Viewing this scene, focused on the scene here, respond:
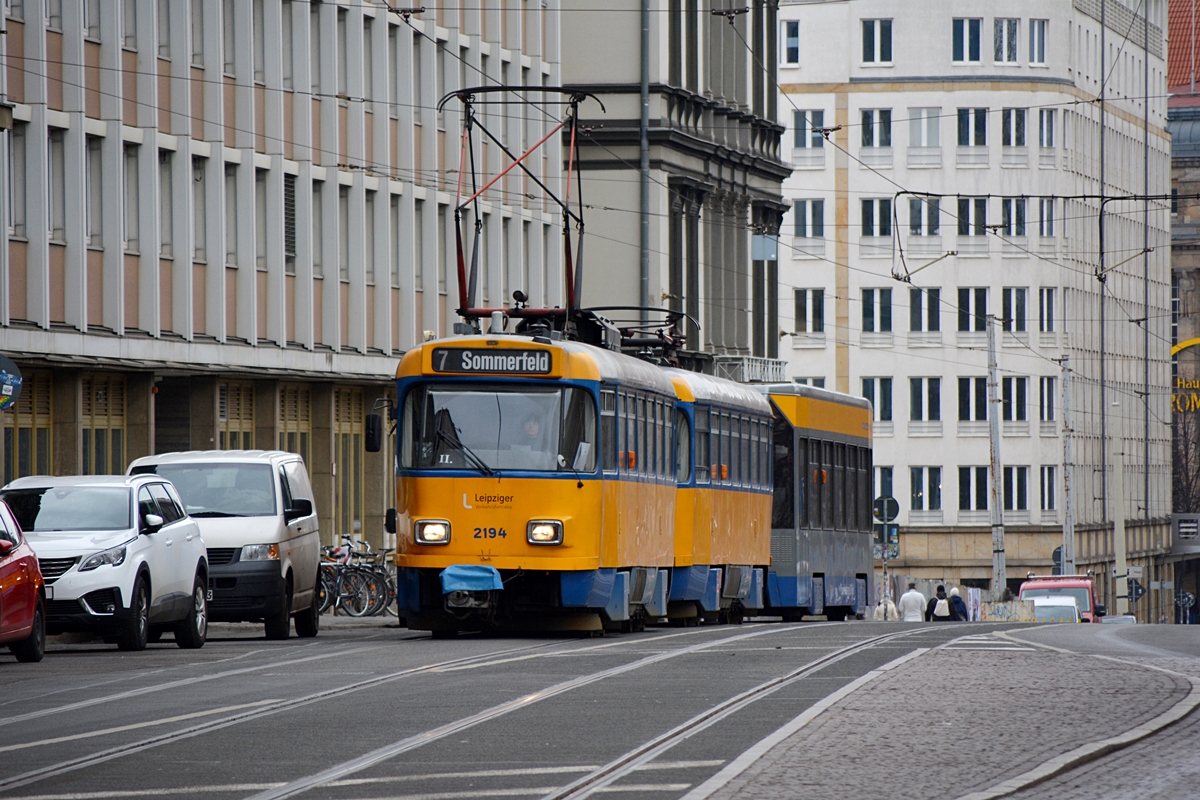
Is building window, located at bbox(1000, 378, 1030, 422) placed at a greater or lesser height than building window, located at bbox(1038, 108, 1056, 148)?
lesser

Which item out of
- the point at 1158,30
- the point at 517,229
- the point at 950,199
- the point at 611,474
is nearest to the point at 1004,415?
the point at 950,199

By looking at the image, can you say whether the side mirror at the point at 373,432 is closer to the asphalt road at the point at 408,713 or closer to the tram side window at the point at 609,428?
the asphalt road at the point at 408,713

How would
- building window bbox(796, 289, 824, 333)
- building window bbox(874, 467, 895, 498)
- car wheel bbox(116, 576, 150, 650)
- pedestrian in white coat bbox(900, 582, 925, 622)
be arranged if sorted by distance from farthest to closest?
1. building window bbox(796, 289, 824, 333)
2. building window bbox(874, 467, 895, 498)
3. pedestrian in white coat bbox(900, 582, 925, 622)
4. car wheel bbox(116, 576, 150, 650)

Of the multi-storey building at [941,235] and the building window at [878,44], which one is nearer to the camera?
the multi-storey building at [941,235]

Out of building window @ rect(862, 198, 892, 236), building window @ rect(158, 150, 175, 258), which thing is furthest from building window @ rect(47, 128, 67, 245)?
building window @ rect(862, 198, 892, 236)

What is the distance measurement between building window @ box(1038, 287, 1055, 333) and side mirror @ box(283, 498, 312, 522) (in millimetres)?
76960

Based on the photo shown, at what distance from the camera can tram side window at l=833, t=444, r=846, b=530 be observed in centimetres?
3969

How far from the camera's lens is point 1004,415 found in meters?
102

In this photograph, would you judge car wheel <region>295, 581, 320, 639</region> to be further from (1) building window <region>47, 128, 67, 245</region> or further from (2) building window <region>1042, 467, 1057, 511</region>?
(2) building window <region>1042, 467, 1057, 511</region>

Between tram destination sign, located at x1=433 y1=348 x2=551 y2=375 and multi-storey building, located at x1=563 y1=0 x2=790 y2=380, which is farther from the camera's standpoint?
multi-storey building, located at x1=563 y1=0 x2=790 y2=380

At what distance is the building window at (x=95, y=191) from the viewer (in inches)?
1463

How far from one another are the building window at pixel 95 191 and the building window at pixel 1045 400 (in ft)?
226

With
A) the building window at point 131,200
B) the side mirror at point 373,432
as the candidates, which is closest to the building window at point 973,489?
the building window at point 131,200

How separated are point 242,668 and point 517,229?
35.7 metres
